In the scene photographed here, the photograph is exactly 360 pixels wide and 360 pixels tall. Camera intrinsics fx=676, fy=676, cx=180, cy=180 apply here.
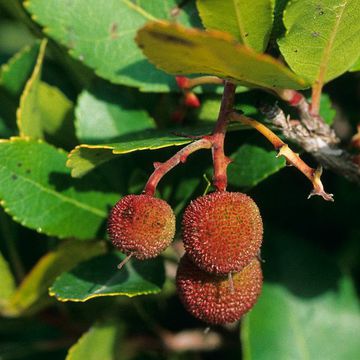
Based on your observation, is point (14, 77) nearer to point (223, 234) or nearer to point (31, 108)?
point (31, 108)

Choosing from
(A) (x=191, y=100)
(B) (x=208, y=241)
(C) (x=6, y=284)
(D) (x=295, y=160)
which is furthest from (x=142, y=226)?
(C) (x=6, y=284)

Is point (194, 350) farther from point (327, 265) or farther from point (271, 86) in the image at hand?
point (271, 86)

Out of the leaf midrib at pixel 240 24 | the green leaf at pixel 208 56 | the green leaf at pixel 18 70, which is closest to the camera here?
the green leaf at pixel 208 56

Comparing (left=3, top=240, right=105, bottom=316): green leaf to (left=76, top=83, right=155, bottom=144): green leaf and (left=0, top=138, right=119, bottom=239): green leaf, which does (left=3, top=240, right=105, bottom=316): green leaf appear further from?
(left=76, top=83, right=155, bottom=144): green leaf

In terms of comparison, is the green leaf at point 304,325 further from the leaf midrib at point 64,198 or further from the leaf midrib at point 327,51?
the leaf midrib at point 327,51

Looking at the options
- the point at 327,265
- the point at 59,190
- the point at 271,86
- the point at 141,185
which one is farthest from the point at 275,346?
the point at 271,86

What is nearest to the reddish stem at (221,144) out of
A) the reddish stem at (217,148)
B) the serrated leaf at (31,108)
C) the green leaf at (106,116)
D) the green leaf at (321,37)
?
the reddish stem at (217,148)

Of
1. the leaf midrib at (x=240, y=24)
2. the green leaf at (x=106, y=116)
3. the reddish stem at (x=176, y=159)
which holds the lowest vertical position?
the green leaf at (x=106, y=116)

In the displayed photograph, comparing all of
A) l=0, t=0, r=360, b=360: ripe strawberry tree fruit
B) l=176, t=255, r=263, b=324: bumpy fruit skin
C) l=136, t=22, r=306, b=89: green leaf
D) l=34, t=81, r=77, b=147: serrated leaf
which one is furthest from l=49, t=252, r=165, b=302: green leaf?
l=136, t=22, r=306, b=89: green leaf

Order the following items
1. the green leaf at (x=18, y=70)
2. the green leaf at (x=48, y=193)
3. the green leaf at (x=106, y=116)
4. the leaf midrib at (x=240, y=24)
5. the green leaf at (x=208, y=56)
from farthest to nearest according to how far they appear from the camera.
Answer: the green leaf at (x=18, y=70) → the green leaf at (x=106, y=116) → the green leaf at (x=48, y=193) → the leaf midrib at (x=240, y=24) → the green leaf at (x=208, y=56)
